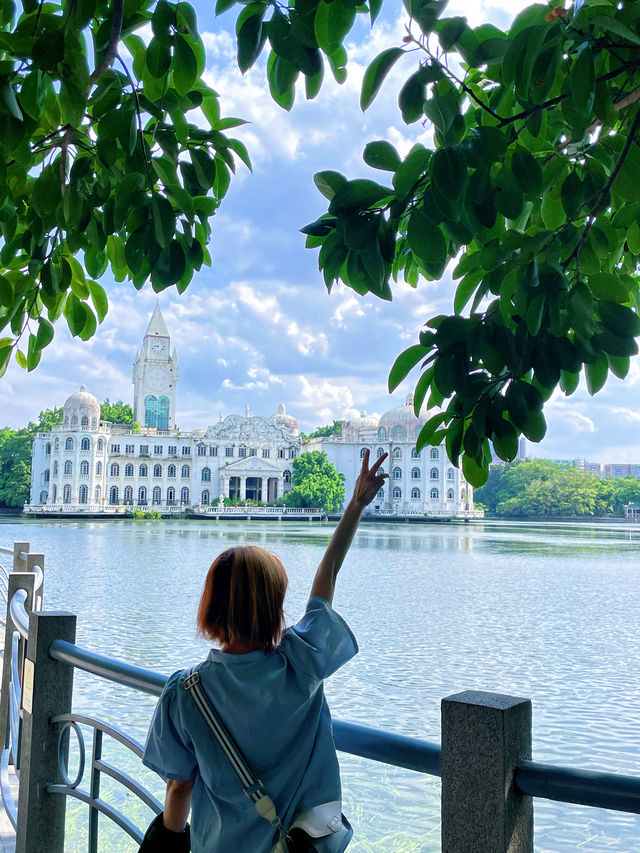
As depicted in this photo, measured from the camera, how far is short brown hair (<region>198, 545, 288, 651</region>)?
135 cm

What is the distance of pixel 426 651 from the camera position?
12.8m

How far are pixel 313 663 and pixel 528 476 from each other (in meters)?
75.1

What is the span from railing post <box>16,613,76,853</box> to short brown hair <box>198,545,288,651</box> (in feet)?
3.00

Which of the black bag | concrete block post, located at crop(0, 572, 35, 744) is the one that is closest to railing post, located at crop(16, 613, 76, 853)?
the black bag

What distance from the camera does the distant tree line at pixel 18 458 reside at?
61.6m

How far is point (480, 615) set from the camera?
15969 millimetres

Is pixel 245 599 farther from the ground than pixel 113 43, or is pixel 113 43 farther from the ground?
pixel 113 43

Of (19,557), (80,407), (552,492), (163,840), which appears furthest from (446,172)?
(552,492)

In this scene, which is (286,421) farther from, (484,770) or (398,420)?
(484,770)

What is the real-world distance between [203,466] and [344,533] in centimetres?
Answer: 6395

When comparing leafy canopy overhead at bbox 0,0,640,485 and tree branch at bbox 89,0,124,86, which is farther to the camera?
tree branch at bbox 89,0,124,86

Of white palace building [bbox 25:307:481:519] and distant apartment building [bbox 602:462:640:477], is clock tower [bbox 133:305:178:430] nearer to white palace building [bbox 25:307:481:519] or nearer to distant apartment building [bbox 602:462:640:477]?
white palace building [bbox 25:307:481:519]

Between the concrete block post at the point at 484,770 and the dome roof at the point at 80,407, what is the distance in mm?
62779

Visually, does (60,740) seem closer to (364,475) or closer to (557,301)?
(364,475)
